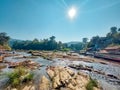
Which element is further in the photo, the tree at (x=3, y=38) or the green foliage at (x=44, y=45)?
the green foliage at (x=44, y=45)

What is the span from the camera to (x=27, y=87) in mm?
21906

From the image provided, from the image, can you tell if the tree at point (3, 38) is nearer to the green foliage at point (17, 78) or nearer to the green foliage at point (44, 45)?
the green foliage at point (44, 45)

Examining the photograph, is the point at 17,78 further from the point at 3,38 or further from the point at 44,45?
the point at 44,45

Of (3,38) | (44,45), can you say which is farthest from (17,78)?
(44,45)

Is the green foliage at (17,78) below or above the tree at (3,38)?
below

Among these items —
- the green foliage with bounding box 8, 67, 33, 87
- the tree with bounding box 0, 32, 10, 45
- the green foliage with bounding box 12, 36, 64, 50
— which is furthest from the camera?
the green foliage with bounding box 12, 36, 64, 50

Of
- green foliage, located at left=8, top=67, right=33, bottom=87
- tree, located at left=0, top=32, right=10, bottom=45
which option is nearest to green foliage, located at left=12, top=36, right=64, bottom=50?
tree, located at left=0, top=32, right=10, bottom=45

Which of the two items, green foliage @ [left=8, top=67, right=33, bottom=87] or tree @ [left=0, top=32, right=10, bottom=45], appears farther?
tree @ [left=0, top=32, right=10, bottom=45]

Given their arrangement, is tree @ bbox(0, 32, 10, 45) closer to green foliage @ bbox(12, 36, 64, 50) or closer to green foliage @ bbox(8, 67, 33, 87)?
green foliage @ bbox(12, 36, 64, 50)

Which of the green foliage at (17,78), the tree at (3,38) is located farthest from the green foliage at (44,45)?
the green foliage at (17,78)

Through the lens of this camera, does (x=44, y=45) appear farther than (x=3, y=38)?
Yes

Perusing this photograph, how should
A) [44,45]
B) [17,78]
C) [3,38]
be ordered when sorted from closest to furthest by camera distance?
[17,78] < [3,38] < [44,45]

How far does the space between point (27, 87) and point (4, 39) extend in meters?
143

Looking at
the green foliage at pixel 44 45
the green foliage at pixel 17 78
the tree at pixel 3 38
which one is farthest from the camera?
the green foliage at pixel 44 45
